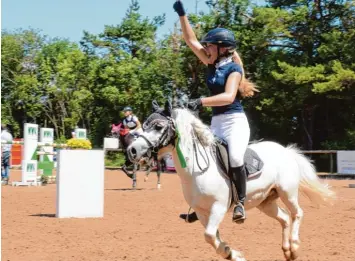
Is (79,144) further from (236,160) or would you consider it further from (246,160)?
(236,160)

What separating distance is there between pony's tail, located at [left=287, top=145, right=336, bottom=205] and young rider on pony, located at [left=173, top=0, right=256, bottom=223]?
1.52m

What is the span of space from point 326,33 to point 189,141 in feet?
89.6

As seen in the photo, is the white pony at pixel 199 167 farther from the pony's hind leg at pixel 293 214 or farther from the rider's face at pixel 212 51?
the rider's face at pixel 212 51

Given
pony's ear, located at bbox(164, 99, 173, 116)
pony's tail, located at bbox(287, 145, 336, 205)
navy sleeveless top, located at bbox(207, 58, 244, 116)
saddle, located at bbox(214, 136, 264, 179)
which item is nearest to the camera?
pony's ear, located at bbox(164, 99, 173, 116)

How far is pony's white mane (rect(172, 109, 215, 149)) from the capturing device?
238 inches

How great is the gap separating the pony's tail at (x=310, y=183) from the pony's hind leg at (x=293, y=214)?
467 mm

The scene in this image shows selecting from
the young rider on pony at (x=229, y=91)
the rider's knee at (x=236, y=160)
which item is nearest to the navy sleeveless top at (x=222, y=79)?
the young rider on pony at (x=229, y=91)

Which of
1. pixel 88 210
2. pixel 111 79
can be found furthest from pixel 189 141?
pixel 111 79

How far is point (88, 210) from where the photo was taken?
1145 centimetres

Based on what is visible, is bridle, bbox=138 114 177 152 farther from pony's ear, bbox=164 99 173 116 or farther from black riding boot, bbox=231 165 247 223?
black riding boot, bbox=231 165 247 223

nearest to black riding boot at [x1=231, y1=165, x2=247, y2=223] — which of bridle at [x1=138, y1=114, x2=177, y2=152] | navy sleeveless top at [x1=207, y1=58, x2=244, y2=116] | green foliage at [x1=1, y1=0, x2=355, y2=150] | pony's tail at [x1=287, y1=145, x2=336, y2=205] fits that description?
navy sleeveless top at [x1=207, y1=58, x2=244, y2=116]

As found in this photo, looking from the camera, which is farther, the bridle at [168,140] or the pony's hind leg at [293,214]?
the pony's hind leg at [293,214]

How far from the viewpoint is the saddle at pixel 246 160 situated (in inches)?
245

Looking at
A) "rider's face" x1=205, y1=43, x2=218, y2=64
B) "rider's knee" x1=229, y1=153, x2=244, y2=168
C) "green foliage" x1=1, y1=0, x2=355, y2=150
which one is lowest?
"rider's knee" x1=229, y1=153, x2=244, y2=168
